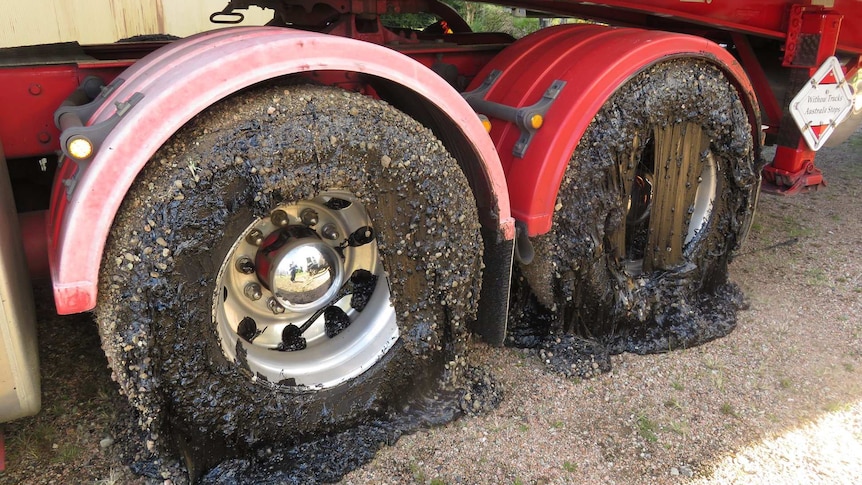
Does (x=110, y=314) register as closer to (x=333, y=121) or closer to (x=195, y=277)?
(x=195, y=277)

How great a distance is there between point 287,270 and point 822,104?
2996mm

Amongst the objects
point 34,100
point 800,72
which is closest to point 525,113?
point 34,100

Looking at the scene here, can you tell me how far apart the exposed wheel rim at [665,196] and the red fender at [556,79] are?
0.32 meters

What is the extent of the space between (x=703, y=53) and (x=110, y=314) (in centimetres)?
229

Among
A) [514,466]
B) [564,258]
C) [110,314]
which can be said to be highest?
[110,314]

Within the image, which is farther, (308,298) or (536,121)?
(536,121)

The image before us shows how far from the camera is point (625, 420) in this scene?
2.32 meters

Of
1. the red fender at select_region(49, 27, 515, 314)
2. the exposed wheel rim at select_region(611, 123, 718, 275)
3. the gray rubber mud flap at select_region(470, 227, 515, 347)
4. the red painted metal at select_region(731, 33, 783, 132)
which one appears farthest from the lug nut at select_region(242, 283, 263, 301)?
the red painted metal at select_region(731, 33, 783, 132)

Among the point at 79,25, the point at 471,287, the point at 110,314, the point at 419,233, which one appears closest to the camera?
the point at 110,314

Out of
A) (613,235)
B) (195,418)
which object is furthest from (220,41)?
(613,235)

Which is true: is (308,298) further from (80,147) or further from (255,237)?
(80,147)

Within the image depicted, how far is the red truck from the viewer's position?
1608mm

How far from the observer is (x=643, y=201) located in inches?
117

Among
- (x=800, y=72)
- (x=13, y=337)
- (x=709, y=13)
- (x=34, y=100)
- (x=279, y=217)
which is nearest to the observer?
(x=13, y=337)
